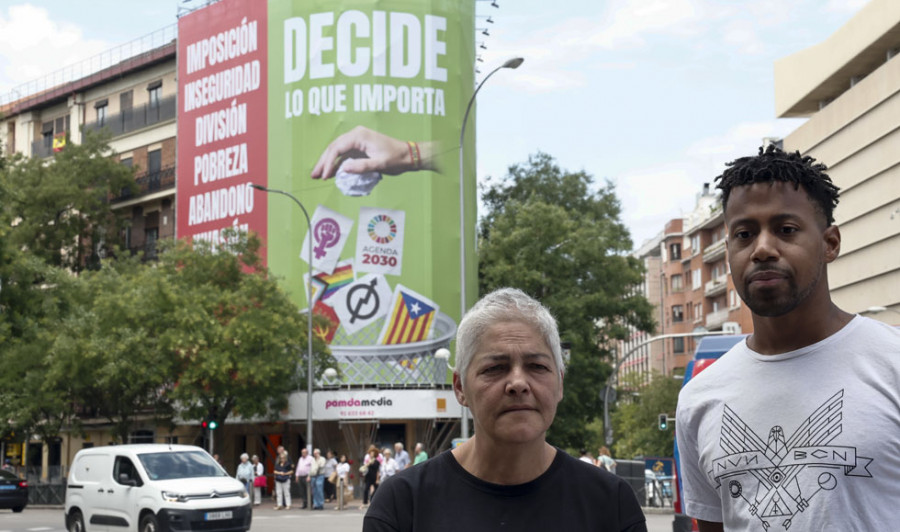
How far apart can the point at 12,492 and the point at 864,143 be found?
1413 inches

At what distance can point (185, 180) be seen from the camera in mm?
55531

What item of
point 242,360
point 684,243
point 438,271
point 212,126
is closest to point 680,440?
point 242,360

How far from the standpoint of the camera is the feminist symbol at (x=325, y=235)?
49.2m

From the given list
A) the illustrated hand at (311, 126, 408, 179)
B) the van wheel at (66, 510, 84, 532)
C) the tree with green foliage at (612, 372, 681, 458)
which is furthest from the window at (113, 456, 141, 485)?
the tree with green foliage at (612, 372, 681, 458)

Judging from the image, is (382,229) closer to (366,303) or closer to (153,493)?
(366,303)

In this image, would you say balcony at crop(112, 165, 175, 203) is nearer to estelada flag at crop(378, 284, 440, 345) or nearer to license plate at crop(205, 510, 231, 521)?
estelada flag at crop(378, 284, 440, 345)

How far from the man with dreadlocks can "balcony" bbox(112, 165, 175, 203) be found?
56.0m

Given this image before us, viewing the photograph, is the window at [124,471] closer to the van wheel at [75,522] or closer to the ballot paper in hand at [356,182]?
the van wheel at [75,522]

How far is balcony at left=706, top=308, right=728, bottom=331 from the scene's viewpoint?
95700mm

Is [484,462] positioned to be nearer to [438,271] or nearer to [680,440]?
[680,440]

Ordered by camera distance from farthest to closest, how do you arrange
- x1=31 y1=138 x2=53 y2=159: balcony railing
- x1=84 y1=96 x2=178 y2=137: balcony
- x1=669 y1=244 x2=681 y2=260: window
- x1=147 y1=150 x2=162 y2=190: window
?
x1=669 y1=244 x2=681 y2=260: window → x1=31 y1=138 x2=53 y2=159: balcony railing → x1=147 y1=150 x2=162 y2=190: window → x1=84 y1=96 x2=178 y2=137: balcony

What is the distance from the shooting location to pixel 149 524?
20.4m

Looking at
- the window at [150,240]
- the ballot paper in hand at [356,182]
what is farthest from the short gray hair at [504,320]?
the window at [150,240]

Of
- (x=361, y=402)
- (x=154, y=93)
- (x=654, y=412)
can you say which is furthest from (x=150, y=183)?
(x=654, y=412)
